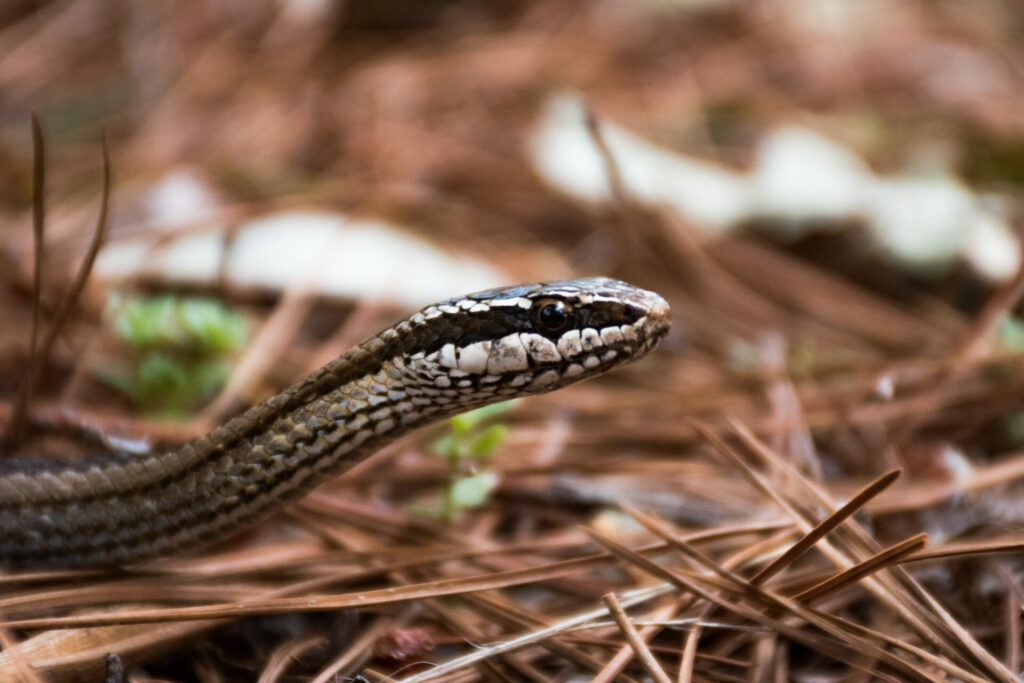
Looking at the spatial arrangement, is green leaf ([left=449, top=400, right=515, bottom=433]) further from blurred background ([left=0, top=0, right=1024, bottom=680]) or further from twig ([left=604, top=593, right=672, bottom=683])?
twig ([left=604, top=593, right=672, bottom=683])

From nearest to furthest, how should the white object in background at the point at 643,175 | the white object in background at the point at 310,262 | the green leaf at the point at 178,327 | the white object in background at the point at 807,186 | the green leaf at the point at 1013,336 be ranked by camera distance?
1. the green leaf at the point at 178,327
2. the green leaf at the point at 1013,336
3. the white object in background at the point at 310,262
4. the white object in background at the point at 807,186
5. the white object in background at the point at 643,175

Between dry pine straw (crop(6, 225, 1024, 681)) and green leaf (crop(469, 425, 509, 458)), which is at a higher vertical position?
green leaf (crop(469, 425, 509, 458))

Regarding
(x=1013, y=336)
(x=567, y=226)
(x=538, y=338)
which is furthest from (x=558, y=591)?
(x=567, y=226)

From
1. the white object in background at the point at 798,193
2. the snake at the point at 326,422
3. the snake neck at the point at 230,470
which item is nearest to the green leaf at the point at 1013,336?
Result: the white object in background at the point at 798,193

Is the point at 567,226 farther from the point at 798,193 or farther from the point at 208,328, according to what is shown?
the point at 208,328

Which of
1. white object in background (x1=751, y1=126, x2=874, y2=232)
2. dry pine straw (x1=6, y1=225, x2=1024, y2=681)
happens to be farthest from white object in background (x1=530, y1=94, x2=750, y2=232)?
dry pine straw (x1=6, y1=225, x2=1024, y2=681)

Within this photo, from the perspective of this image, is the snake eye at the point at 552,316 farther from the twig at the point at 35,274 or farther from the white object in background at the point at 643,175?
the white object in background at the point at 643,175

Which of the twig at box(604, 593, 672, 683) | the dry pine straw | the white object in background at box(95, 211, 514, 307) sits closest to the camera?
the twig at box(604, 593, 672, 683)

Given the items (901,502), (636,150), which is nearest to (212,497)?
(901,502)
